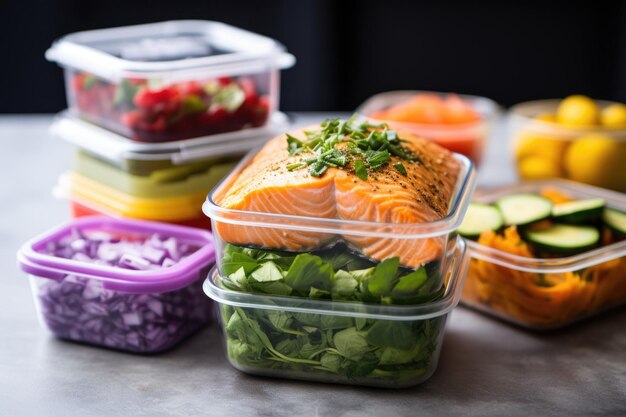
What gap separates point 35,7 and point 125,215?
250cm

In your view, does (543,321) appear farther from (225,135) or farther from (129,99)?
(129,99)

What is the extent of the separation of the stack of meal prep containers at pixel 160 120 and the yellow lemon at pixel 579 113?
89 centimetres

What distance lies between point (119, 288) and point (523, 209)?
3.02ft

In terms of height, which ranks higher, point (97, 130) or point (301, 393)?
point (97, 130)

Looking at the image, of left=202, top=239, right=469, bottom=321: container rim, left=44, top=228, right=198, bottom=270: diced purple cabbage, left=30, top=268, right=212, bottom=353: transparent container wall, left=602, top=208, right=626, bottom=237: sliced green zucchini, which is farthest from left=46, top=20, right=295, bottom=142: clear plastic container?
left=602, top=208, right=626, bottom=237: sliced green zucchini

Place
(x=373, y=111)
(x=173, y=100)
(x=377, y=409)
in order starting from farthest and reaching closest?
(x=373, y=111)
(x=173, y=100)
(x=377, y=409)

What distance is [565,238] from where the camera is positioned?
1828 millimetres

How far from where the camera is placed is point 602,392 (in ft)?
5.14

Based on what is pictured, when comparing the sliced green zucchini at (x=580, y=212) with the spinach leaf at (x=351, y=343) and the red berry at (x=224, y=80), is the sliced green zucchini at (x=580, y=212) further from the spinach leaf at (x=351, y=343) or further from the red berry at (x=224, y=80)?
the red berry at (x=224, y=80)

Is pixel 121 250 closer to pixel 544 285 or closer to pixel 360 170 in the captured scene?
pixel 360 170

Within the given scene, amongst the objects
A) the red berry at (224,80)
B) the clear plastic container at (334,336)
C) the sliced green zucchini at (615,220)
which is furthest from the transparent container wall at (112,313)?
the sliced green zucchini at (615,220)

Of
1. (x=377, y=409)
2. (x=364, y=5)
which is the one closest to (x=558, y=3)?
(x=364, y=5)

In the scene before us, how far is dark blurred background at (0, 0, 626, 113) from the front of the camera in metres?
4.15

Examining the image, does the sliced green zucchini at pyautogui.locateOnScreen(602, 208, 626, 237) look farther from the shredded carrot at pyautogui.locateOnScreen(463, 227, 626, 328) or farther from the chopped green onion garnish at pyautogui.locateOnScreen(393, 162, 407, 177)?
the chopped green onion garnish at pyautogui.locateOnScreen(393, 162, 407, 177)
